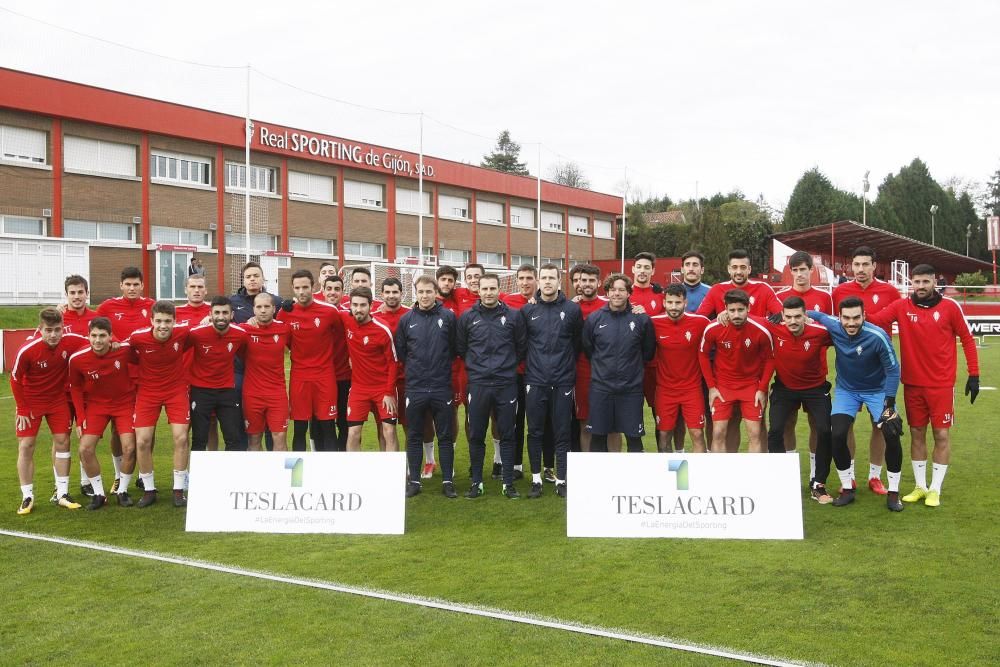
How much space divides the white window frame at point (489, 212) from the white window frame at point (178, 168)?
52.8ft

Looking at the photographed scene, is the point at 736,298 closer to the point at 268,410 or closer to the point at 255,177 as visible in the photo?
the point at 268,410

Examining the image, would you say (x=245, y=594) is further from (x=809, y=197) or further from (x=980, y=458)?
(x=809, y=197)

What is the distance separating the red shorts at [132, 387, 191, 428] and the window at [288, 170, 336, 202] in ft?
93.4

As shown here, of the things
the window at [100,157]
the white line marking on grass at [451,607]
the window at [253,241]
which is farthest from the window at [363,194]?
the white line marking on grass at [451,607]

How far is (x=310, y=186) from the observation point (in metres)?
35.6

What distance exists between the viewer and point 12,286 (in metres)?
23.4

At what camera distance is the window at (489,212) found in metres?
44.4

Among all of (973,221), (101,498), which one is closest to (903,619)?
(101,498)

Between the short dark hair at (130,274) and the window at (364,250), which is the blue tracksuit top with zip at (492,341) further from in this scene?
the window at (364,250)

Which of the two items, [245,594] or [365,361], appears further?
[365,361]

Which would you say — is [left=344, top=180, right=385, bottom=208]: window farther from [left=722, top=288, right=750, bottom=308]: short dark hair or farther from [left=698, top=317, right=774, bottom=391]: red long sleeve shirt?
[left=722, top=288, right=750, bottom=308]: short dark hair

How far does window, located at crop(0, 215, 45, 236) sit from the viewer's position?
2581 cm

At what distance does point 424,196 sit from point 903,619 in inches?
1479

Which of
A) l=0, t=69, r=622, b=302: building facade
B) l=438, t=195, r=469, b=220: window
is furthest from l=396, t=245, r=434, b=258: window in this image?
l=438, t=195, r=469, b=220: window
